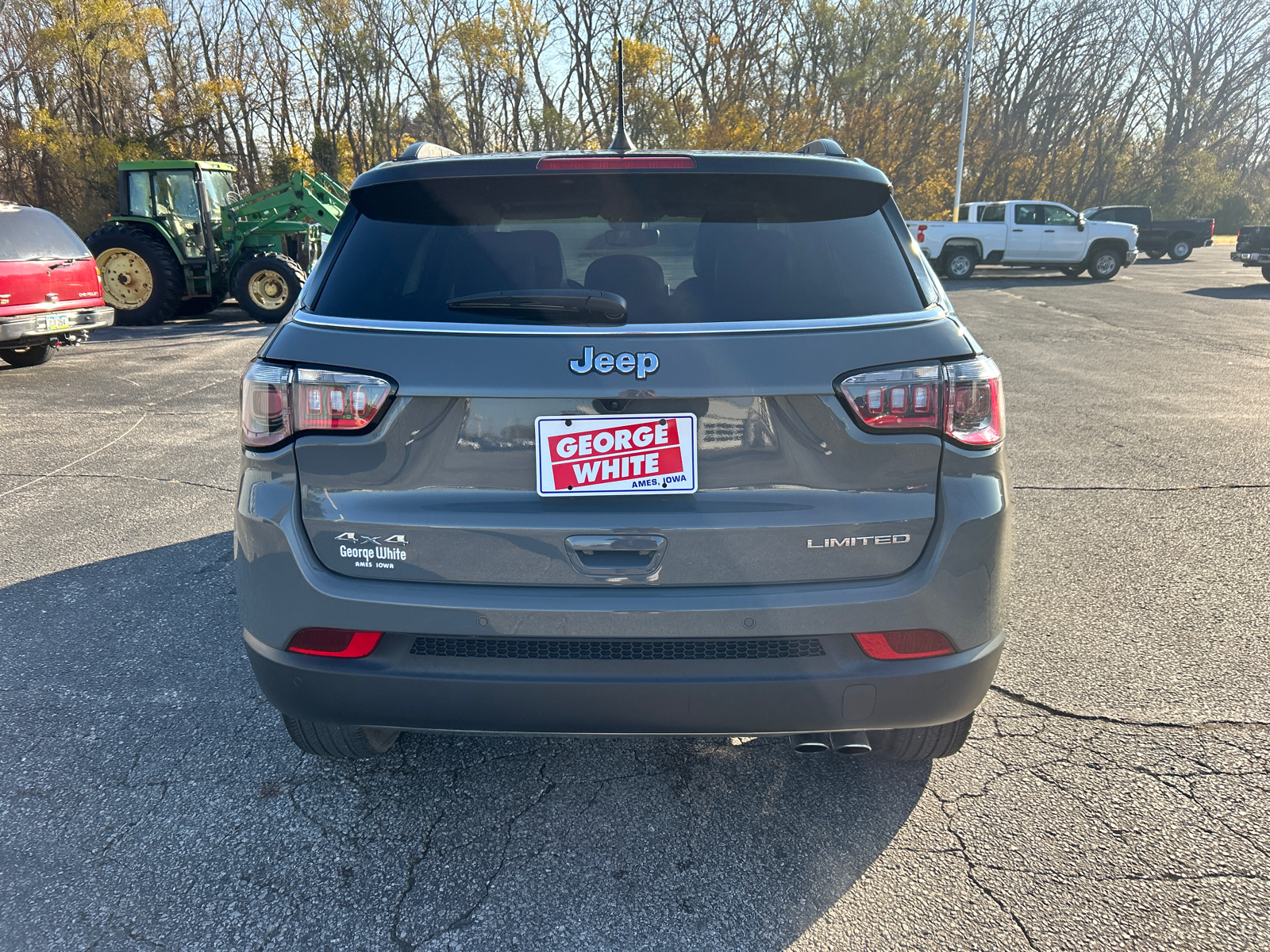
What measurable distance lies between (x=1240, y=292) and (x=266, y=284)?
69.0 feet

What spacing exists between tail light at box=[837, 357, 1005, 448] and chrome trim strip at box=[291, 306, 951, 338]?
131mm

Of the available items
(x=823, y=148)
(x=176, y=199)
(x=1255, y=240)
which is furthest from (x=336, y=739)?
(x=1255, y=240)

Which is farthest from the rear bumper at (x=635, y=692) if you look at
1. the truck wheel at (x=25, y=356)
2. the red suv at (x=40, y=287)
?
the truck wheel at (x=25, y=356)

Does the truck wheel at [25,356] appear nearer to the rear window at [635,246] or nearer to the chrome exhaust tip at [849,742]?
the rear window at [635,246]

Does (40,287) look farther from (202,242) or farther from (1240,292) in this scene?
(1240,292)

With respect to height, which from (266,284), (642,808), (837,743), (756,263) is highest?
(756,263)

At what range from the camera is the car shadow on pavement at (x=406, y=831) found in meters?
2.08

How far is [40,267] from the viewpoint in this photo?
33.1 feet

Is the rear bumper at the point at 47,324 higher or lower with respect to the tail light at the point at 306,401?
lower

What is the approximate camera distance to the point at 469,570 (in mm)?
1980

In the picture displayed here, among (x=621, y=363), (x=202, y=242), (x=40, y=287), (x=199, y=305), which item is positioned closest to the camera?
(x=621, y=363)

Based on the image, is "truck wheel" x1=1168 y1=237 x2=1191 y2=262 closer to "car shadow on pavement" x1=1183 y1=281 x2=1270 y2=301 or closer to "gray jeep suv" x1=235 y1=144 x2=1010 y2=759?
"car shadow on pavement" x1=1183 y1=281 x2=1270 y2=301

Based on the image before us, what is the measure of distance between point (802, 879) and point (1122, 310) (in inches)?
679

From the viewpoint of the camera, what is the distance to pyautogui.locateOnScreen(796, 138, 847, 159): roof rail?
2.61 meters
